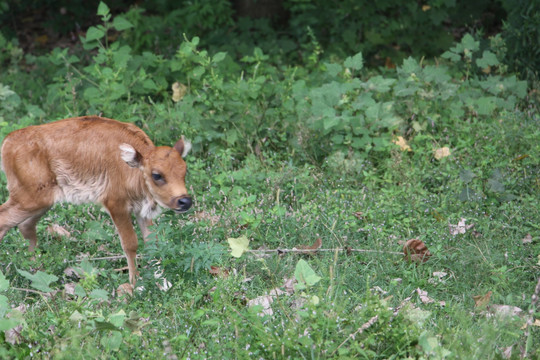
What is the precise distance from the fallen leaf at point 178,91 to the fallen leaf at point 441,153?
3.19 metres

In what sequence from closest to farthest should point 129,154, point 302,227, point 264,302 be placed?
point 264,302, point 129,154, point 302,227

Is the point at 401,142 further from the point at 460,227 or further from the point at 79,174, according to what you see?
the point at 79,174

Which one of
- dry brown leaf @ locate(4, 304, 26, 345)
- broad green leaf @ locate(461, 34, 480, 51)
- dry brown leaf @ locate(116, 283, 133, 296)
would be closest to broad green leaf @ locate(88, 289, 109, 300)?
dry brown leaf @ locate(4, 304, 26, 345)

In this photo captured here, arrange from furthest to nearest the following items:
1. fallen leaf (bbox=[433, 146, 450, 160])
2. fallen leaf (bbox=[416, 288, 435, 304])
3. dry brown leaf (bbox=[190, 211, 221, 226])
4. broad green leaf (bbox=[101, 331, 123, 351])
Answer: fallen leaf (bbox=[433, 146, 450, 160]) < dry brown leaf (bbox=[190, 211, 221, 226]) < fallen leaf (bbox=[416, 288, 435, 304]) < broad green leaf (bbox=[101, 331, 123, 351])

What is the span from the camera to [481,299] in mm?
5098

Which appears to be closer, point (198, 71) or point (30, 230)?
Result: point (30, 230)

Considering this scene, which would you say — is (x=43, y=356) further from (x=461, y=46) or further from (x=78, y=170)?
(x=461, y=46)

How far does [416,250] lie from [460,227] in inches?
20.9

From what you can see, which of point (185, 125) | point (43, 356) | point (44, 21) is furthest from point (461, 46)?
point (44, 21)

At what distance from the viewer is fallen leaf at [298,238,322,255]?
5.77 metres

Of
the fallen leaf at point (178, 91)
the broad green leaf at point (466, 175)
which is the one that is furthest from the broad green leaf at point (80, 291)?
the fallen leaf at point (178, 91)

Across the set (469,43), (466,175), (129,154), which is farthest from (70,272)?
(469,43)

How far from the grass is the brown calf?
0.35 meters

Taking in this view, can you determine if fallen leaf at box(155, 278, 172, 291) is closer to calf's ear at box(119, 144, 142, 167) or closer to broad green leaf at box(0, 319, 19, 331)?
calf's ear at box(119, 144, 142, 167)
